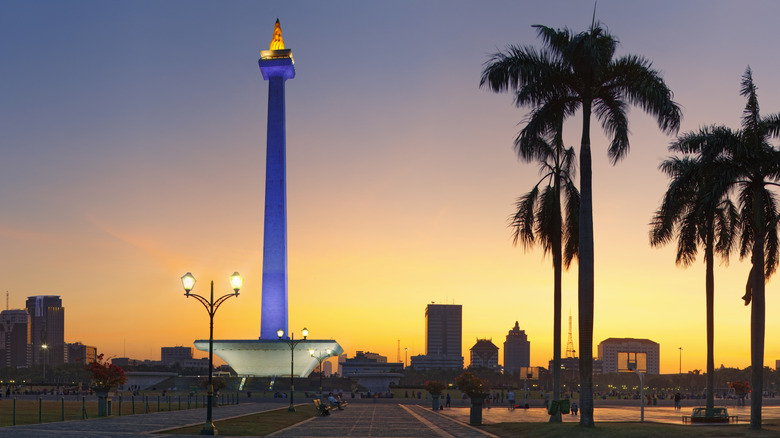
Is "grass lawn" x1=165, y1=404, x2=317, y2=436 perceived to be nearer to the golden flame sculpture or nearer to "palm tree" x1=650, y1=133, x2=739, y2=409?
"palm tree" x1=650, y1=133, x2=739, y2=409

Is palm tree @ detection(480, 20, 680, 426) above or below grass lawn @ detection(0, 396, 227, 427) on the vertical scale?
above

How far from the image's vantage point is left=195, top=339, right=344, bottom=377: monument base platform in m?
138

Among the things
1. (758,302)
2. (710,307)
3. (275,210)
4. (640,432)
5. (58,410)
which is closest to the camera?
(640,432)

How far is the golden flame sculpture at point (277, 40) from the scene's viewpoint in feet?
471

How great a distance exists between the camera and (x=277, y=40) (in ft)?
478

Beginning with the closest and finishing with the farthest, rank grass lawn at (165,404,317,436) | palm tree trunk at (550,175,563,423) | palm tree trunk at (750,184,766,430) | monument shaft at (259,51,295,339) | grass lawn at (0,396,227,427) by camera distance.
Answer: palm tree trunk at (750,184,766,430)
grass lawn at (165,404,317,436)
palm tree trunk at (550,175,563,423)
grass lawn at (0,396,227,427)
monument shaft at (259,51,295,339)

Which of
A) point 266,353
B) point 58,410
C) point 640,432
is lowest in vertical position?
point 266,353

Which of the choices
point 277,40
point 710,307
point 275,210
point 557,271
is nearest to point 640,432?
point 557,271

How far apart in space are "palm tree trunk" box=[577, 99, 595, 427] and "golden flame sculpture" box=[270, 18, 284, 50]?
118710mm

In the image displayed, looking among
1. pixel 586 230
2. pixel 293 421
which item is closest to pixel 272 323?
pixel 293 421

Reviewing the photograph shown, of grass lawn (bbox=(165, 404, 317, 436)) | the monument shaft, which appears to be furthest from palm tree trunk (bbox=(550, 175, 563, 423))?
the monument shaft

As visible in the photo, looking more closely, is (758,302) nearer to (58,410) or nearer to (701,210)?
(701,210)

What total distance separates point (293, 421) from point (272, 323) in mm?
90895

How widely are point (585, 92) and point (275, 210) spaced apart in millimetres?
102611
